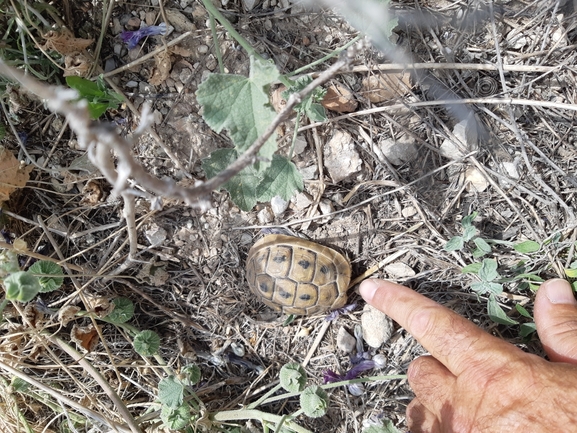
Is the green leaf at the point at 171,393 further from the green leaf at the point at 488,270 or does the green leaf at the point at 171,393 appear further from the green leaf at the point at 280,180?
the green leaf at the point at 488,270

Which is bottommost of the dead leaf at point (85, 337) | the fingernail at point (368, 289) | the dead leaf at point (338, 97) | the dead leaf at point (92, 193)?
the dead leaf at point (85, 337)

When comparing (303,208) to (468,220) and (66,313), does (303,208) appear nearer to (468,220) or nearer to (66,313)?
(468,220)

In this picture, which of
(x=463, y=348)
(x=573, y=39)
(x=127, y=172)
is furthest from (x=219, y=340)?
(x=573, y=39)

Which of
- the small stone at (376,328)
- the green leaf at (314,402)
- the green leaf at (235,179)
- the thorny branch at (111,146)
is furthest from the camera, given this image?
the small stone at (376,328)

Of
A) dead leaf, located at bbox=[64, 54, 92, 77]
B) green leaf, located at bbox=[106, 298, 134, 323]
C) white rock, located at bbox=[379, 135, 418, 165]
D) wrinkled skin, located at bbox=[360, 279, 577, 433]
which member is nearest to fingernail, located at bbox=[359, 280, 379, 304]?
wrinkled skin, located at bbox=[360, 279, 577, 433]

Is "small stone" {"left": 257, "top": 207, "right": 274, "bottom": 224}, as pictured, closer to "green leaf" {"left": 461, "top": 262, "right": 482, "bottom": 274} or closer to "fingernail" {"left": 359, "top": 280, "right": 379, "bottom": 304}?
"fingernail" {"left": 359, "top": 280, "right": 379, "bottom": 304}

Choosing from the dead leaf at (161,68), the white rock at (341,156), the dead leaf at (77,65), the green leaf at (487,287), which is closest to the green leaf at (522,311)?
the green leaf at (487,287)

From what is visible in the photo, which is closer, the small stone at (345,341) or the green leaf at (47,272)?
the green leaf at (47,272)

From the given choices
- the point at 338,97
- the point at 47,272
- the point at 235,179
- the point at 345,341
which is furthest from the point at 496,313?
the point at 47,272
